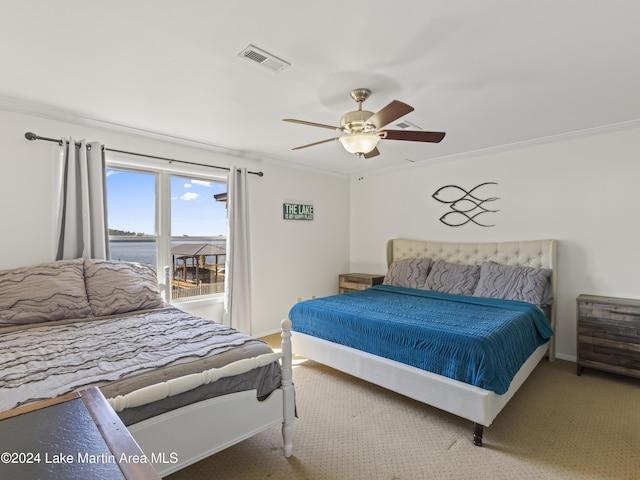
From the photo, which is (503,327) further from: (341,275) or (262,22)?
(341,275)

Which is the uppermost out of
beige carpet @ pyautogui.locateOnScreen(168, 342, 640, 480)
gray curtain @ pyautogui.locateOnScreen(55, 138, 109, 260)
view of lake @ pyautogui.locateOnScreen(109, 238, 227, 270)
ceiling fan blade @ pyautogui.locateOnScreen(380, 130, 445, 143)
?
ceiling fan blade @ pyautogui.locateOnScreen(380, 130, 445, 143)

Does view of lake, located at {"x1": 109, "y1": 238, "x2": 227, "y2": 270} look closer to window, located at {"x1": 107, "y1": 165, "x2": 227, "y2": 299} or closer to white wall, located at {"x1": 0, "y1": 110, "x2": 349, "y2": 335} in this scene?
window, located at {"x1": 107, "y1": 165, "x2": 227, "y2": 299}

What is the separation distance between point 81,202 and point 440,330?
3.22 meters

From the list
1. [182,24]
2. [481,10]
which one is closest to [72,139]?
[182,24]

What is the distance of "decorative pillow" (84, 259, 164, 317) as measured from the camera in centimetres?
259

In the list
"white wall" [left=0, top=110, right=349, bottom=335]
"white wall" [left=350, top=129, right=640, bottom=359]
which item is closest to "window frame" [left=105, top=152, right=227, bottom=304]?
"white wall" [left=0, top=110, right=349, bottom=335]

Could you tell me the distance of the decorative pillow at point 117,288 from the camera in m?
2.59

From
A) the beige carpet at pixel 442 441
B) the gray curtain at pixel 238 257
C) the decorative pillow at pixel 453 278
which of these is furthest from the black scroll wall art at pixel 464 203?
Answer: the gray curtain at pixel 238 257

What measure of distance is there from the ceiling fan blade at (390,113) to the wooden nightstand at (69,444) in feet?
6.29

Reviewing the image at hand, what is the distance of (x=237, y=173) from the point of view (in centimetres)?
401

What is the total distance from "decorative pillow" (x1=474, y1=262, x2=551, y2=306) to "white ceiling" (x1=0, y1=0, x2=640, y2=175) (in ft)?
4.82

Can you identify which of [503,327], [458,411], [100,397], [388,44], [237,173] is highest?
[388,44]

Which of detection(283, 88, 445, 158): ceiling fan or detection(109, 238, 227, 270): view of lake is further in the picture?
detection(109, 238, 227, 270): view of lake

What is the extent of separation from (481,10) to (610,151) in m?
2.71
